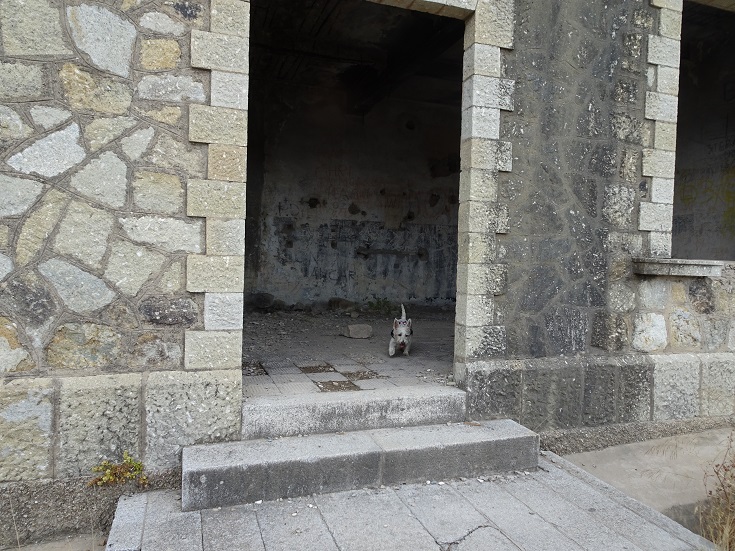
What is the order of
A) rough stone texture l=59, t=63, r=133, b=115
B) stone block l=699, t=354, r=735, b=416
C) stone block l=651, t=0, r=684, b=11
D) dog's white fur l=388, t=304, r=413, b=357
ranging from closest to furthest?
rough stone texture l=59, t=63, r=133, b=115, stone block l=651, t=0, r=684, b=11, stone block l=699, t=354, r=735, b=416, dog's white fur l=388, t=304, r=413, b=357

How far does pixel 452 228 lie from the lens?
896 cm

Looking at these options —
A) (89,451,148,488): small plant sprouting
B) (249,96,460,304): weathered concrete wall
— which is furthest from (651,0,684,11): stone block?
(249,96,460,304): weathered concrete wall

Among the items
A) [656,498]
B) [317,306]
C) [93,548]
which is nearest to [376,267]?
[317,306]

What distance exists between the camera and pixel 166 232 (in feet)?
8.96

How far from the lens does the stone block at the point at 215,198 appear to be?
9.05 ft

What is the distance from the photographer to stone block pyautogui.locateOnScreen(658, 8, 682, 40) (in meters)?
3.80

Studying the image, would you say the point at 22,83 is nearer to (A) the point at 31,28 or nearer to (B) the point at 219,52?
(A) the point at 31,28

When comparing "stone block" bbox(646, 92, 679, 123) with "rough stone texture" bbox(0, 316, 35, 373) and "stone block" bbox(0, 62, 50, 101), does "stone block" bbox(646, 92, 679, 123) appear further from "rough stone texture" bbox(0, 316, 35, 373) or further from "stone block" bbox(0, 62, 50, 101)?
"rough stone texture" bbox(0, 316, 35, 373)

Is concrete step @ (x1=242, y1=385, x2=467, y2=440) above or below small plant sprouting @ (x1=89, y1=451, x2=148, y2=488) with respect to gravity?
above

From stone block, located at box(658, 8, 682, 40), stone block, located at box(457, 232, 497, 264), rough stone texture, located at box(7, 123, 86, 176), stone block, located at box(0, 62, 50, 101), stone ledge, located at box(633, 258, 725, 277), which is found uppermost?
stone block, located at box(658, 8, 682, 40)

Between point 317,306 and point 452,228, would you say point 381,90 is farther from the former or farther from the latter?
point 317,306

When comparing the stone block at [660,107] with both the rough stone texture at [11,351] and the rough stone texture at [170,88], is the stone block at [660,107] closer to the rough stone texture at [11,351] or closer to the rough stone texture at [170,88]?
the rough stone texture at [170,88]

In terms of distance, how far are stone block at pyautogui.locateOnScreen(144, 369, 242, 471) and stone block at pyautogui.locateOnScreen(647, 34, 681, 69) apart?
3.73 metres

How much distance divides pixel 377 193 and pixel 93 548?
6714mm
